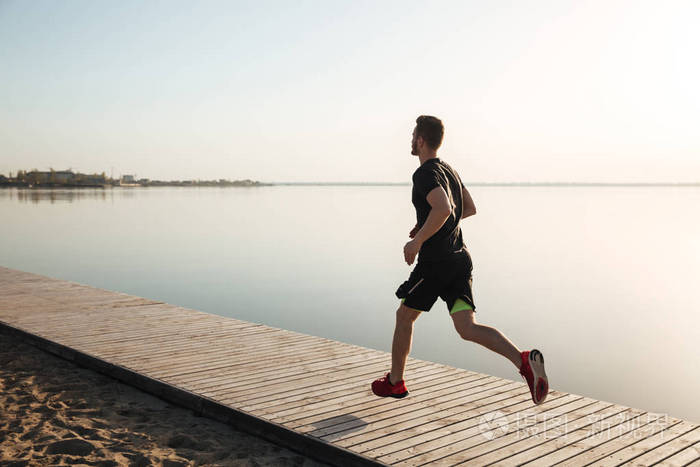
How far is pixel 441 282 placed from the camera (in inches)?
144

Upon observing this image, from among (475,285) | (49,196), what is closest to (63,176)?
(49,196)

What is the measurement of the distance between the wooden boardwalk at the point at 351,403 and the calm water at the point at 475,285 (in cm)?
393

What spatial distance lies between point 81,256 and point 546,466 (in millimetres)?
21074

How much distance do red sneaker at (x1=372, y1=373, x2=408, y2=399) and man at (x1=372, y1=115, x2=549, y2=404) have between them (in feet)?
0.48

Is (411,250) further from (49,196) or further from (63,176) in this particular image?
(63,176)

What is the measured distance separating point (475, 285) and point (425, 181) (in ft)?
43.6

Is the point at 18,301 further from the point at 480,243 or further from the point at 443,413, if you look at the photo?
the point at 480,243

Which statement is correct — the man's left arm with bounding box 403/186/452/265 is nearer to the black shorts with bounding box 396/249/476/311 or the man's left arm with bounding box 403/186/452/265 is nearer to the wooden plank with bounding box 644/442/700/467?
the black shorts with bounding box 396/249/476/311

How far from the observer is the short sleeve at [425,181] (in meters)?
3.54

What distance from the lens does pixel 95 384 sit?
497 centimetres

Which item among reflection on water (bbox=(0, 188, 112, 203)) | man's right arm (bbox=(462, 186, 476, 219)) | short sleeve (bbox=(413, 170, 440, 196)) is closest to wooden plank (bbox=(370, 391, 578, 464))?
man's right arm (bbox=(462, 186, 476, 219))

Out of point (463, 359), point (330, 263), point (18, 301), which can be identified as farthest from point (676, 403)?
point (330, 263)

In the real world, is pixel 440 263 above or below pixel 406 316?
above

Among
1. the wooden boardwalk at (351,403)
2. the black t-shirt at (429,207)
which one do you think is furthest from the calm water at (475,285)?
the black t-shirt at (429,207)
